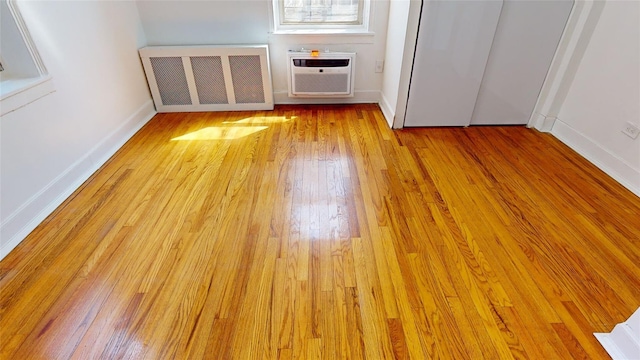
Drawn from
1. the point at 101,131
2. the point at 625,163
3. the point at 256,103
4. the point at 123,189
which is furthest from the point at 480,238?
the point at 101,131

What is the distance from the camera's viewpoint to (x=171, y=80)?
2.99 m

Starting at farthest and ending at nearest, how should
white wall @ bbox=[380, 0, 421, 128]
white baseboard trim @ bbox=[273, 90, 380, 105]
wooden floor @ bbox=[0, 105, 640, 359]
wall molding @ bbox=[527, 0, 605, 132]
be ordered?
1. white baseboard trim @ bbox=[273, 90, 380, 105]
2. white wall @ bbox=[380, 0, 421, 128]
3. wall molding @ bbox=[527, 0, 605, 132]
4. wooden floor @ bbox=[0, 105, 640, 359]

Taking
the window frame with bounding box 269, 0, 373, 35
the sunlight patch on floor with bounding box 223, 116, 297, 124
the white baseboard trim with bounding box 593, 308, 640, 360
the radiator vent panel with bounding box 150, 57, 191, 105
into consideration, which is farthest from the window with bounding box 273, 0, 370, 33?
the white baseboard trim with bounding box 593, 308, 640, 360

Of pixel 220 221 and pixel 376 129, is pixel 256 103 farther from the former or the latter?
pixel 220 221

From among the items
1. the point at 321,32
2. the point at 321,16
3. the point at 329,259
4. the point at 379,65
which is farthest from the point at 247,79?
the point at 329,259

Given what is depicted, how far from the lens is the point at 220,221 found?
1789mm

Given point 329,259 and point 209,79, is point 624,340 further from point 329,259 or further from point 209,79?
point 209,79

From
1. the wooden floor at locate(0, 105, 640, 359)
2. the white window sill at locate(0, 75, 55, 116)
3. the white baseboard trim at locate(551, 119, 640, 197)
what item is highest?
the white window sill at locate(0, 75, 55, 116)

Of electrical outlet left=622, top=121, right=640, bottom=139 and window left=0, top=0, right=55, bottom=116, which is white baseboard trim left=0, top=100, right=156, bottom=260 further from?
electrical outlet left=622, top=121, right=640, bottom=139

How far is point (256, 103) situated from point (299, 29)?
0.82 meters

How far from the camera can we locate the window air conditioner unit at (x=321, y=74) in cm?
298

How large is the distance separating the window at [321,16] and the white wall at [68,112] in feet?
4.30

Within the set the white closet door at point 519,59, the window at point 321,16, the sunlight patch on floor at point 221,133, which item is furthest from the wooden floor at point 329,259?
the window at point 321,16

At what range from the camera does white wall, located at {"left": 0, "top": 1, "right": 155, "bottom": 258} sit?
1.68 metres
